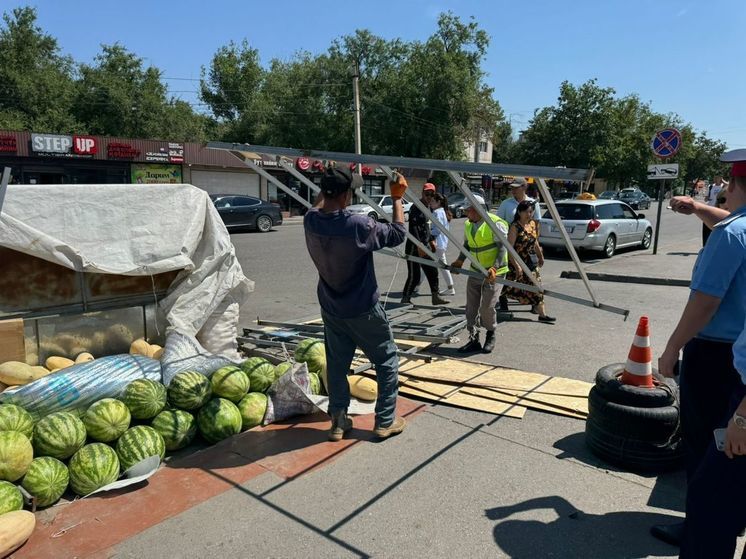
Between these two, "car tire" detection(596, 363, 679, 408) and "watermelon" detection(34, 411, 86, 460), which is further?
"car tire" detection(596, 363, 679, 408)

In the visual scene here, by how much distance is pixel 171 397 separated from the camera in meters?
4.16

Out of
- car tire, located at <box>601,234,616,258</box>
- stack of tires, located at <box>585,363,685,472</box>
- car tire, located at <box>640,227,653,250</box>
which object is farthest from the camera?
car tire, located at <box>640,227,653,250</box>

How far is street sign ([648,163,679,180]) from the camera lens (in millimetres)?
13719

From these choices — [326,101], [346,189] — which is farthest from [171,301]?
[326,101]

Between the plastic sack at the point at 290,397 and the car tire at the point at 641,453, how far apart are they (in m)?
2.24

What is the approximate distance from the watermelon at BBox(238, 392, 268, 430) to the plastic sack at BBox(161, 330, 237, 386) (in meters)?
0.45

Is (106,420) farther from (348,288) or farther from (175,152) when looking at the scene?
(175,152)

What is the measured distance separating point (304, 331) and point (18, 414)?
3196mm

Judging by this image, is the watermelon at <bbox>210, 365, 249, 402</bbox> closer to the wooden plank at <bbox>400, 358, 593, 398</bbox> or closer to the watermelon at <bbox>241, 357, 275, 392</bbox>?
the watermelon at <bbox>241, 357, 275, 392</bbox>

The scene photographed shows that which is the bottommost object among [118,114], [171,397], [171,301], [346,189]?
[171,397]

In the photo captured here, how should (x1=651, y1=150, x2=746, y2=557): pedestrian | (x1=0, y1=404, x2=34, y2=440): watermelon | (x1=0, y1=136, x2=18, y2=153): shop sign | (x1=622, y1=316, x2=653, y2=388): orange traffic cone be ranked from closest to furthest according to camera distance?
(x1=651, y1=150, x2=746, y2=557): pedestrian, (x1=0, y1=404, x2=34, y2=440): watermelon, (x1=622, y1=316, x2=653, y2=388): orange traffic cone, (x1=0, y1=136, x2=18, y2=153): shop sign

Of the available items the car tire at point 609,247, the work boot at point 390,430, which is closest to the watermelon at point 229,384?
the work boot at point 390,430

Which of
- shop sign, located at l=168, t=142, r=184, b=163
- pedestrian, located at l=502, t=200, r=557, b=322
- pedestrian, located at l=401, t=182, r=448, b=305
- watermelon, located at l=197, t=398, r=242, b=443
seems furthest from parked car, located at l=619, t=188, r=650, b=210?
watermelon, located at l=197, t=398, r=242, b=443

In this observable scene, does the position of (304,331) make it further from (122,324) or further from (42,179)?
(42,179)
